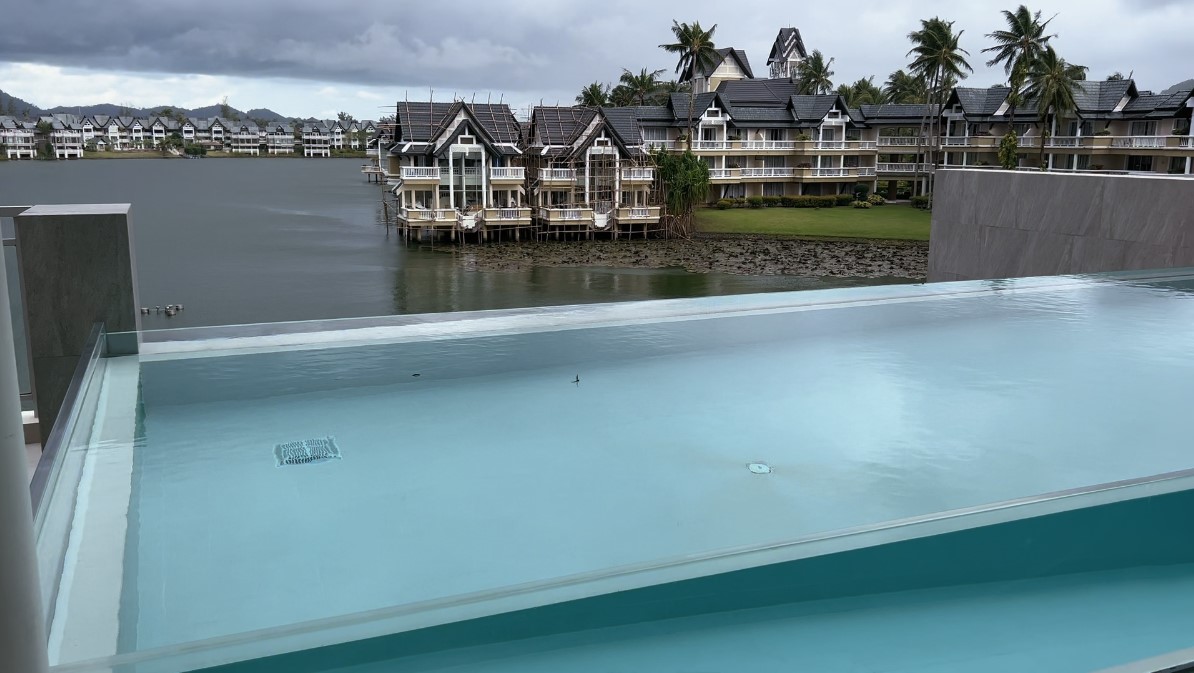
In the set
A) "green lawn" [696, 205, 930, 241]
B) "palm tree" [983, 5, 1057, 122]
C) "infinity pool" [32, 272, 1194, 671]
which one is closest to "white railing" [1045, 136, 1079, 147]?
"palm tree" [983, 5, 1057, 122]

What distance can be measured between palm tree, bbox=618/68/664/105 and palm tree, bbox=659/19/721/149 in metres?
9.81

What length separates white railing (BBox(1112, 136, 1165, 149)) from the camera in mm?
35688

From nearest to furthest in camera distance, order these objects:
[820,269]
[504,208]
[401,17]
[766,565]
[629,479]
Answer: [766,565] < [629,479] < [820,269] < [504,208] < [401,17]

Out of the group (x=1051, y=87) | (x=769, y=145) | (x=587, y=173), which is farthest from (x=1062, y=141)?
(x=587, y=173)

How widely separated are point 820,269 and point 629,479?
79.6 ft

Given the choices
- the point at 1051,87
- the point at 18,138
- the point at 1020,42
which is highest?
the point at 1020,42

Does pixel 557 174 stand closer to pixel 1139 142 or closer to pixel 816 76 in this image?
pixel 1139 142

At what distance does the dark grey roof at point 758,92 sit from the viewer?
45.2 meters

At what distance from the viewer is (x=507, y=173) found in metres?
33.2

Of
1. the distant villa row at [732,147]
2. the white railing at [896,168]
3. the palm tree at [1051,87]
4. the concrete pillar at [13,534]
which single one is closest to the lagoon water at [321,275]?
the distant villa row at [732,147]

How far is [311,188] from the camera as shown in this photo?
6362 centimetres

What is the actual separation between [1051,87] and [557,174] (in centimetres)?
1963

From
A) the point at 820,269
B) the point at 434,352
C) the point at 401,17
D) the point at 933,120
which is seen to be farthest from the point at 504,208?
the point at 401,17

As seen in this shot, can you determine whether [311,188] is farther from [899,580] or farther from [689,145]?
[899,580]
